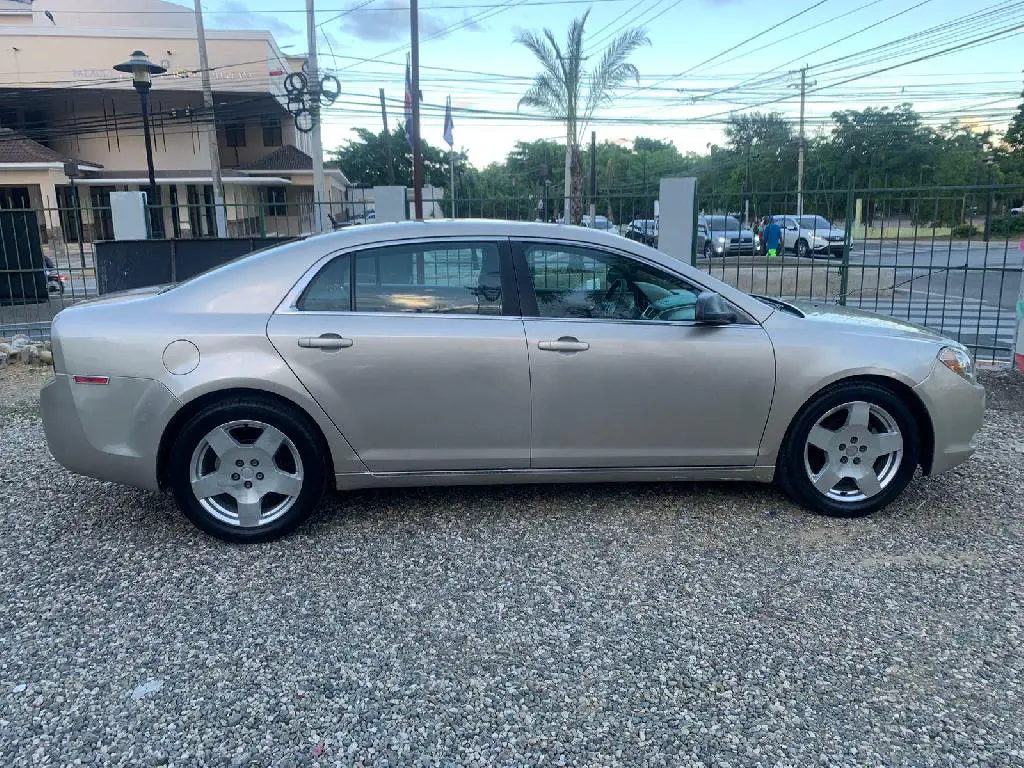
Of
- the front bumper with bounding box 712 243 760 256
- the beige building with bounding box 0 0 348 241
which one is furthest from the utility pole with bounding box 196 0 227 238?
the front bumper with bounding box 712 243 760 256

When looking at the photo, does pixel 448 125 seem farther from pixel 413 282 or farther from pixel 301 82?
pixel 413 282

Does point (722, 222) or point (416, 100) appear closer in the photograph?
point (722, 222)

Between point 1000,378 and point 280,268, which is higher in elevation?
point 280,268

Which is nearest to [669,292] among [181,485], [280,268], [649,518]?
[649,518]

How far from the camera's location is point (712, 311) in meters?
3.94

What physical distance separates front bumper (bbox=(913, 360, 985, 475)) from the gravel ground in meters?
0.36

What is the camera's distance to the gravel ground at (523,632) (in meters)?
2.55

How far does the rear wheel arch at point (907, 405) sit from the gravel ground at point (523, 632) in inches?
14.9

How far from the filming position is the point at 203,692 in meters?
2.80

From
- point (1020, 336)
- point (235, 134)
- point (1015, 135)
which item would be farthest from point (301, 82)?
point (1015, 135)

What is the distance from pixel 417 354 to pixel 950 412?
2.76 metres

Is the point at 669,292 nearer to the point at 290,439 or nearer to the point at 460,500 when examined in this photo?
the point at 460,500

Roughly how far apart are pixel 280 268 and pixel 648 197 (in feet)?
20.7

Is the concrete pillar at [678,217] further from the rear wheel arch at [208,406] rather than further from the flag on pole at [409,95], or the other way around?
the flag on pole at [409,95]
